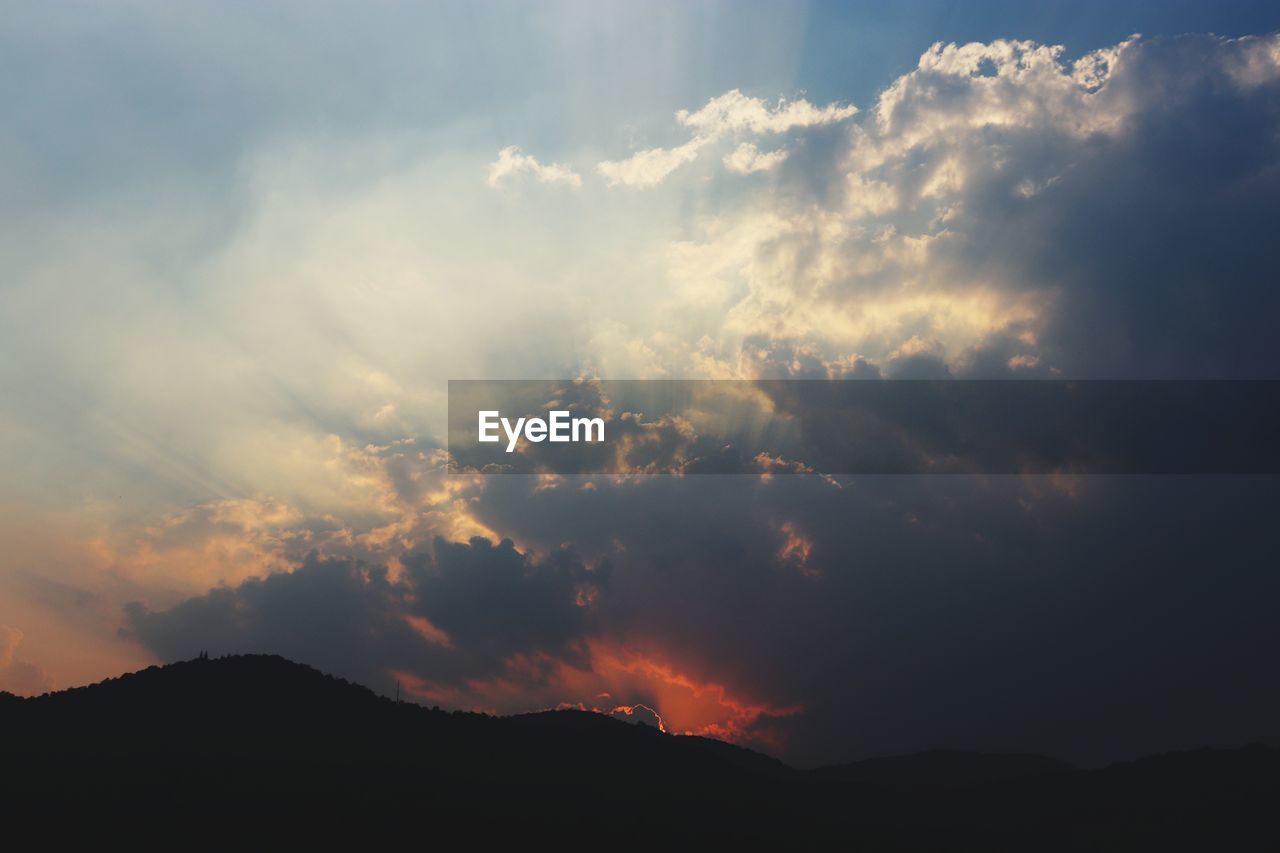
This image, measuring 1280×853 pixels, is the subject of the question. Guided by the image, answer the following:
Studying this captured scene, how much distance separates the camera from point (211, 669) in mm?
167375

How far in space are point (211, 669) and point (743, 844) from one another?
111 m

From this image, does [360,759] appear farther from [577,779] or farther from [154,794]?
[577,779]

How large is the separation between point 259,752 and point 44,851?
3599cm

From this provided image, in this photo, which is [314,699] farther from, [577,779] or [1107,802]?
[1107,802]

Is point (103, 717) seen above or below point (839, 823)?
above

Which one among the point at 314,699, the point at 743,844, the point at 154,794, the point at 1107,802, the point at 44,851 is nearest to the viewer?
the point at 44,851

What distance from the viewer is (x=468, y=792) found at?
128 metres

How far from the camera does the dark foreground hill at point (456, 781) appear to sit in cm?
11394

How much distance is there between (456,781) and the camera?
130875 mm

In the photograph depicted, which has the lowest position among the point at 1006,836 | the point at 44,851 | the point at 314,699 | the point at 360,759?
the point at 1006,836

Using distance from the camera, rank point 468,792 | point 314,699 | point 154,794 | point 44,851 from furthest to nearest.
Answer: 1. point 314,699
2. point 468,792
3. point 154,794
4. point 44,851

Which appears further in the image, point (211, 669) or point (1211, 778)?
point (1211, 778)

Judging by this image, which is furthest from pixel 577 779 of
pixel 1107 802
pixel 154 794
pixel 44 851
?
pixel 1107 802

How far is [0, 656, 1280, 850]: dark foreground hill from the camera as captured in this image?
374 feet
